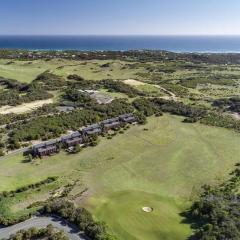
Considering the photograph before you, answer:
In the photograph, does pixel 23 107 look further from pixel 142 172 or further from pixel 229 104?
pixel 229 104

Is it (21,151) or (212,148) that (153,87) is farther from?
(21,151)

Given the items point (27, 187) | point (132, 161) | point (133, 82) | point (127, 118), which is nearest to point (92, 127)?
point (127, 118)

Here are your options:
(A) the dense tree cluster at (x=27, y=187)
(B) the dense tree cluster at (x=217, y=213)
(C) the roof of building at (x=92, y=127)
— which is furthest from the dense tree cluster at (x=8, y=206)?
(B) the dense tree cluster at (x=217, y=213)

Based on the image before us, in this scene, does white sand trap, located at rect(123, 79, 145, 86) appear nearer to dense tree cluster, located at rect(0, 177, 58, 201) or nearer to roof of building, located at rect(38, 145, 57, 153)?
roof of building, located at rect(38, 145, 57, 153)

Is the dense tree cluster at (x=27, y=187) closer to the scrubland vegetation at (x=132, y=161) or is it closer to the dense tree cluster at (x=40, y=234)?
the scrubland vegetation at (x=132, y=161)

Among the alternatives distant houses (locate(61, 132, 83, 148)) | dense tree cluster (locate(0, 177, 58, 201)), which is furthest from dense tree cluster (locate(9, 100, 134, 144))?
dense tree cluster (locate(0, 177, 58, 201))

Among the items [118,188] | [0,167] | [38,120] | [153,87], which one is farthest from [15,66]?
[118,188]
